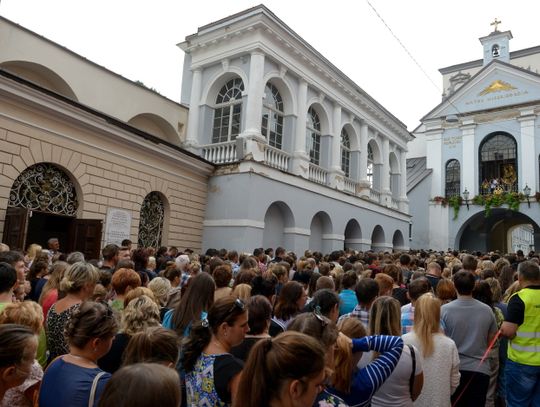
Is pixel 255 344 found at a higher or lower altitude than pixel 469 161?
lower

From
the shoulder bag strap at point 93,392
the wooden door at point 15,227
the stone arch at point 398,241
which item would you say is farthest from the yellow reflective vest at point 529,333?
the stone arch at point 398,241

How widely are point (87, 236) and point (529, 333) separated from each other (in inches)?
390

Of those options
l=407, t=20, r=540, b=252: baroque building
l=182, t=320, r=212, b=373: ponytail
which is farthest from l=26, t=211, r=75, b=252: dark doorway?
l=407, t=20, r=540, b=252: baroque building

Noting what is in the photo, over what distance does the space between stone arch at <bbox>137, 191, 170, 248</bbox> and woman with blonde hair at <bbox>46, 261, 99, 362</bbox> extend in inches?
374

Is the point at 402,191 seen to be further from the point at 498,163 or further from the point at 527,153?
the point at 527,153

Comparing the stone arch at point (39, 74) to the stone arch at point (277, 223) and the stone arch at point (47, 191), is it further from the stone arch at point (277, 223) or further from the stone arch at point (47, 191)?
the stone arch at point (277, 223)

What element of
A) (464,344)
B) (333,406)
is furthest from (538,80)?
(333,406)

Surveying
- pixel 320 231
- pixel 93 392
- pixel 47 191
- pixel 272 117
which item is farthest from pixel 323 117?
pixel 93 392

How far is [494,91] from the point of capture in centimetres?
2803

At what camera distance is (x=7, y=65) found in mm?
12680

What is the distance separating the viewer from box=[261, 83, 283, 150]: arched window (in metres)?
17.4

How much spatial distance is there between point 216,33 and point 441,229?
68.0ft

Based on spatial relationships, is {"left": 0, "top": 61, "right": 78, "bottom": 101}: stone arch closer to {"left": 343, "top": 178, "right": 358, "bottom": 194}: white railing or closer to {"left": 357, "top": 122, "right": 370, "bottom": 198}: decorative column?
{"left": 343, "top": 178, "right": 358, "bottom": 194}: white railing

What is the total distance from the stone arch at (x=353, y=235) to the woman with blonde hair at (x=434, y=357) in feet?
59.6
